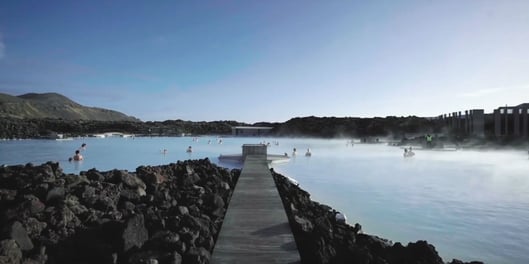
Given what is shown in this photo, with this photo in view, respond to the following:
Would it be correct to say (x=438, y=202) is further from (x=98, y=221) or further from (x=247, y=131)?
(x=247, y=131)

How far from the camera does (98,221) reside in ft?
14.4

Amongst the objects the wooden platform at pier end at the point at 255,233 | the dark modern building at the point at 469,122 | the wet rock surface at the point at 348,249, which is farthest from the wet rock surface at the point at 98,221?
the dark modern building at the point at 469,122

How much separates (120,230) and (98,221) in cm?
79

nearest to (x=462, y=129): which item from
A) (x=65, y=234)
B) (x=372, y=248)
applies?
(x=372, y=248)

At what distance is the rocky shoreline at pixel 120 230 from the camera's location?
3.41 meters

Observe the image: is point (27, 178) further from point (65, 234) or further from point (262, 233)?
point (262, 233)

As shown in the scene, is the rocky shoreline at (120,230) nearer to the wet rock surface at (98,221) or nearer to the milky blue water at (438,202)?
the wet rock surface at (98,221)

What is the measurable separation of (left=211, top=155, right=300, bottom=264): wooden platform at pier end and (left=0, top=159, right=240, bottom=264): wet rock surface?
193mm

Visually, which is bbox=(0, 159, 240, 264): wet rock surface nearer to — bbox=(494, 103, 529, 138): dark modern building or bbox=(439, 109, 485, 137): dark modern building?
bbox=(494, 103, 529, 138): dark modern building

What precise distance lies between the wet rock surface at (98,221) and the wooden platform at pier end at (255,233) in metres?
0.19

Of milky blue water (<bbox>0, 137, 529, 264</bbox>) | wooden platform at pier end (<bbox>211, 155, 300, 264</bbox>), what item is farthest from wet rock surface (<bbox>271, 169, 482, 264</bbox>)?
milky blue water (<bbox>0, 137, 529, 264</bbox>)

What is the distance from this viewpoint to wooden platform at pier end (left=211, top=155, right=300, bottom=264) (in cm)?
324

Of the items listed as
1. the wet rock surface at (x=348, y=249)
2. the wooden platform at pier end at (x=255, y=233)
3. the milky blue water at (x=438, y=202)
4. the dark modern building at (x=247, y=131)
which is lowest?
the milky blue water at (x=438, y=202)

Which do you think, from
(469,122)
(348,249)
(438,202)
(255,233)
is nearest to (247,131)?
(469,122)
